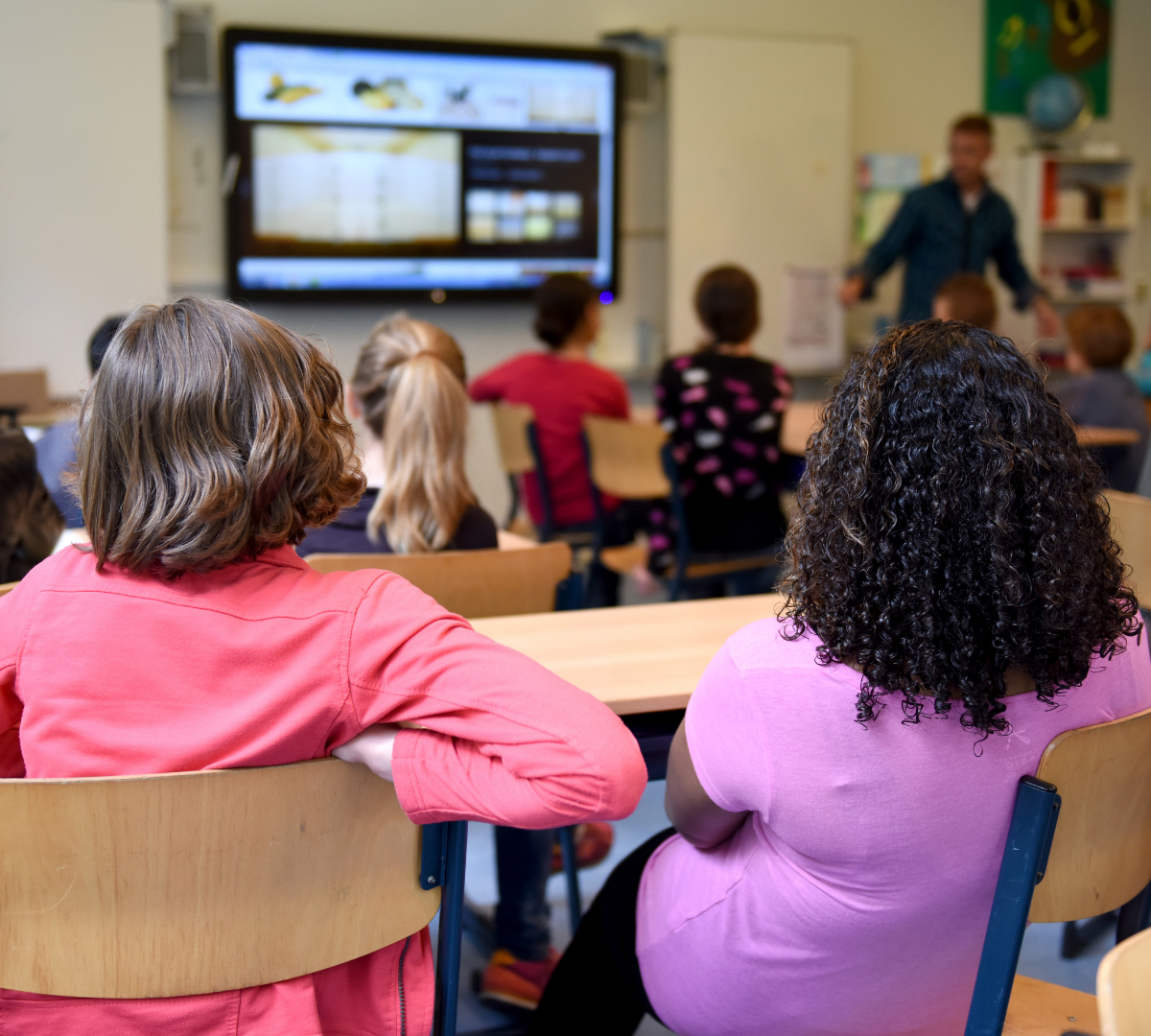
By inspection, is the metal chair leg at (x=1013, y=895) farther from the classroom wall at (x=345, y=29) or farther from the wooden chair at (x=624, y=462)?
the classroom wall at (x=345, y=29)

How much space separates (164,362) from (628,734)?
19.1 inches

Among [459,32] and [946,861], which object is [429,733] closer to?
[946,861]

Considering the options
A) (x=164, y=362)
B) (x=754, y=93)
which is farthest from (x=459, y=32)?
(x=164, y=362)

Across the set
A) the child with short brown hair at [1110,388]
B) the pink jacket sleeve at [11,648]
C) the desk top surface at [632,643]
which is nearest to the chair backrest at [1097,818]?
the desk top surface at [632,643]

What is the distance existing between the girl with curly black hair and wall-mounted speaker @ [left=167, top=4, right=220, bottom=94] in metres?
4.26

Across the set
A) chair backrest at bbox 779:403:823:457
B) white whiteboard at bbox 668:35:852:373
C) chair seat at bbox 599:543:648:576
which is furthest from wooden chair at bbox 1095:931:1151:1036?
white whiteboard at bbox 668:35:852:373

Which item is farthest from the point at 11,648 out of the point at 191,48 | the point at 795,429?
the point at 191,48

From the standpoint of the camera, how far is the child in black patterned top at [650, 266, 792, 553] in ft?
10.8

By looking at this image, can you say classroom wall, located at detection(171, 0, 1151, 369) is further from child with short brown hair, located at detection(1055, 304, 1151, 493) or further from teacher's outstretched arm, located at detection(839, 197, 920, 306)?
child with short brown hair, located at detection(1055, 304, 1151, 493)

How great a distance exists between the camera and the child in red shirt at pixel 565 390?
12.1 ft

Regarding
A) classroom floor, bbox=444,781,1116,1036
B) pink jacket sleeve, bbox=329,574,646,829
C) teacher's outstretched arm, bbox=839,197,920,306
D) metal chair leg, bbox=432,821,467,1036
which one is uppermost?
teacher's outstretched arm, bbox=839,197,920,306

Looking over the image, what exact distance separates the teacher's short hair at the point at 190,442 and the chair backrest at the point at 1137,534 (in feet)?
5.40

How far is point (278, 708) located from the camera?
97cm

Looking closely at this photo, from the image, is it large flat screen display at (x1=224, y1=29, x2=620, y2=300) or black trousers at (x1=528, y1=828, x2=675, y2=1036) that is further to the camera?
large flat screen display at (x1=224, y1=29, x2=620, y2=300)
